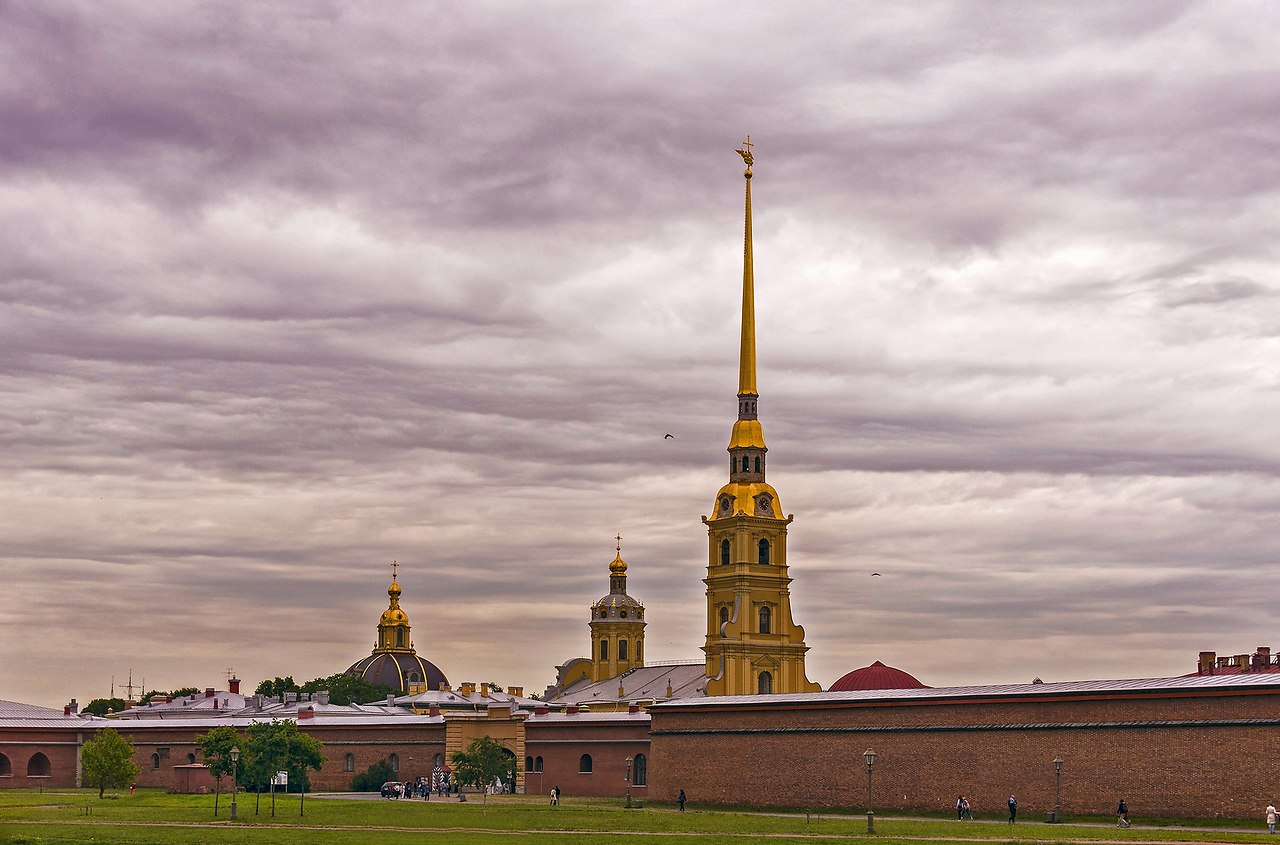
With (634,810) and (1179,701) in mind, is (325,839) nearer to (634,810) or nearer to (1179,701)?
(634,810)

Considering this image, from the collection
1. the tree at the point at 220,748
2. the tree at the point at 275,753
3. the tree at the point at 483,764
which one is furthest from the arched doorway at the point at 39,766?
the tree at the point at 483,764

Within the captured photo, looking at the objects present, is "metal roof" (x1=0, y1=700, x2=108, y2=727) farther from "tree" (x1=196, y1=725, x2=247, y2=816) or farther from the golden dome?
the golden dome

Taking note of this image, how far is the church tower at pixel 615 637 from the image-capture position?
141 m

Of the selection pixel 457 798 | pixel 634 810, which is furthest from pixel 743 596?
pixel 634 810

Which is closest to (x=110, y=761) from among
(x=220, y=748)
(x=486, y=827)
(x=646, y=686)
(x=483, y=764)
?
(x=220, y=748)

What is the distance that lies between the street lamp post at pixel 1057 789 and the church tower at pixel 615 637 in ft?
282

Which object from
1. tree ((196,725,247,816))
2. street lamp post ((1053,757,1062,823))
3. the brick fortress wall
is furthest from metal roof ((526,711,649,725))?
street lamp post ((1053,757,1062,823))

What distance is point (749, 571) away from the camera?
116188 mm

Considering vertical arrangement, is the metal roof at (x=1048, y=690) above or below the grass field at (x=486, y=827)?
above

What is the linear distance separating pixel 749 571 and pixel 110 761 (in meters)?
47.6

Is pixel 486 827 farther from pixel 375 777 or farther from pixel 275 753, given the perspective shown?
pixel 375 777

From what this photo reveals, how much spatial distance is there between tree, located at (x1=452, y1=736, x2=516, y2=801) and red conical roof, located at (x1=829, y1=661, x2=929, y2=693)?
1860 centimetres

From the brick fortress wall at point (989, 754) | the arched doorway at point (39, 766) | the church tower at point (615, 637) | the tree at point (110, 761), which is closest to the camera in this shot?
the brick fortress wall at point (989, 754)

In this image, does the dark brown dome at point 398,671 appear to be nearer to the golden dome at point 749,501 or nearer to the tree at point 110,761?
the golden dome at point 749,501
